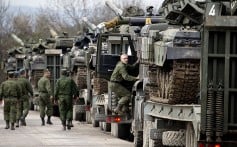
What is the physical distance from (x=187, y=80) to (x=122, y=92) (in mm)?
6777

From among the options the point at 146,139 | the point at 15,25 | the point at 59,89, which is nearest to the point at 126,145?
the point at 146,139

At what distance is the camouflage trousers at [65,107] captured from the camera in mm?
26219

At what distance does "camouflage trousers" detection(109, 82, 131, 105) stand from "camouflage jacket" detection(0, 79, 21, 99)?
16.3 feet

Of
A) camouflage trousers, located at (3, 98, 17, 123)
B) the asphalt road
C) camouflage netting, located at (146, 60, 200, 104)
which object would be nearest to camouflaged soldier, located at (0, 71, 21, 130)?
camouflage trousers, located at (3, 98, 17, 123)

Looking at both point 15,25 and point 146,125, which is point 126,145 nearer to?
point 146,125

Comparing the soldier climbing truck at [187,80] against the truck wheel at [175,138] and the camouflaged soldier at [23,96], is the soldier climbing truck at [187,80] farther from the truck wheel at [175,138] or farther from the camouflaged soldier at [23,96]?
the camouflaged soldier at [23,96]

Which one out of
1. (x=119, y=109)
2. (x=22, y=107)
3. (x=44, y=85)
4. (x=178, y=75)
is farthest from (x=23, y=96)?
(x=178, y=75)

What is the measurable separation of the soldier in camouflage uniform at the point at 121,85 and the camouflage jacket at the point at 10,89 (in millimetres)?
4838

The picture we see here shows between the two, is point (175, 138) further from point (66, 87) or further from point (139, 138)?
point (66, 87)

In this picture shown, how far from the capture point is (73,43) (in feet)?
117

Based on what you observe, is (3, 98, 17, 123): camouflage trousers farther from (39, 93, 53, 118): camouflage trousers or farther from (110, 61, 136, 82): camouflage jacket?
(110, 61, 136, 82): camouflage jacket

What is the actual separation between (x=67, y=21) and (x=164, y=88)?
6858 centimetres

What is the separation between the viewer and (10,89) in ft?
87.0

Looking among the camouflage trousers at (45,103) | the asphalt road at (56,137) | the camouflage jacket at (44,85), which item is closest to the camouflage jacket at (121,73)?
the asphalt road at (56,137)
